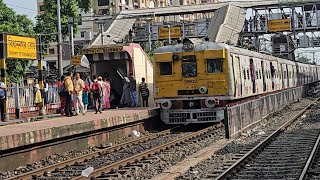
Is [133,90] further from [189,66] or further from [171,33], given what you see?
[171,33]

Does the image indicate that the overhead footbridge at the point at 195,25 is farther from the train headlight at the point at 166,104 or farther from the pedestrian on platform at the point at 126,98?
the train headlight at the point at 166,104

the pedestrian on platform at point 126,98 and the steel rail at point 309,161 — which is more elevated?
the pedestrian on platform at point 126,98

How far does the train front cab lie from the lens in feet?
62.1

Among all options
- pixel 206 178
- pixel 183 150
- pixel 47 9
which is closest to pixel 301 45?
pixel 47 9

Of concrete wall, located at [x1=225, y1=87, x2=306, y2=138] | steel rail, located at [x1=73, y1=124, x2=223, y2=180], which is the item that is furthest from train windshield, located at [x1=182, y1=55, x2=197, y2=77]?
concrete wall, located at [x1=225, y1=87, x2=306, y2=138]

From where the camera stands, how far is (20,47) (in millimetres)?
19812

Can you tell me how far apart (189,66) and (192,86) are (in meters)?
0.76

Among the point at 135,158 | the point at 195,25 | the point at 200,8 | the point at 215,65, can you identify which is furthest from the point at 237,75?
the point at 195,25

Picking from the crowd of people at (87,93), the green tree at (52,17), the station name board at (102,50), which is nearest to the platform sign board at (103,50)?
the station name board at (102,50)

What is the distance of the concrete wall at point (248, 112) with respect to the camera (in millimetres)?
15377

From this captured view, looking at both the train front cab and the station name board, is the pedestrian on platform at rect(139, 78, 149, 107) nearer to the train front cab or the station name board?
the station name board

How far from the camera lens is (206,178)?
986 centimetres

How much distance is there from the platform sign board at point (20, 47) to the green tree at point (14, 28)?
2489 centimetres

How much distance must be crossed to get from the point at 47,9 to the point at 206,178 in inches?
1980
